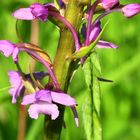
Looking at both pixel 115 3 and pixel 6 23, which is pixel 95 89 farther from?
pixel 6 23

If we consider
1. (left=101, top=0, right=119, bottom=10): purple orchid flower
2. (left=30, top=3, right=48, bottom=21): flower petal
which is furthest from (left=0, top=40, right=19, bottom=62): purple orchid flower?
(left=101, top=0, right=119, bottom=10): purple orchid flower

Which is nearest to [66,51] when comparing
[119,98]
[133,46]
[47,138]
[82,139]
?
[47,138]

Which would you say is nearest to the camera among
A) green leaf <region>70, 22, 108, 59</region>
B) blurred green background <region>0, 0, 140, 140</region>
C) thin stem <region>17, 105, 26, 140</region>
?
green leaf <region>70, 22, 108, 59</region>

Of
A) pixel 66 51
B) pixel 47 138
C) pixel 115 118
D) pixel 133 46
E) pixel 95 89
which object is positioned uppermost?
pixel 66 51

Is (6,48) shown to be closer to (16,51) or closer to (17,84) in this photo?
(16,51)

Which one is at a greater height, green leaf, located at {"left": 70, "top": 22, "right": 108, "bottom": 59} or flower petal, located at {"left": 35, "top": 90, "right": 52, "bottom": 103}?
green leaf, located at {"left": 70, "top": 22, "right": 108, "bottom": 59}

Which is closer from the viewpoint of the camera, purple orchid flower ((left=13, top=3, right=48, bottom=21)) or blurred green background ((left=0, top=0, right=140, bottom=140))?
purple orchid flower ((left=13, top=3, right=48, bottom=21))

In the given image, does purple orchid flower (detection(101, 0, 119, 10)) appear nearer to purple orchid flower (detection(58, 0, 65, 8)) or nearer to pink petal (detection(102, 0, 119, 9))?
pink petal (detection(102, 0, 119, 9))
